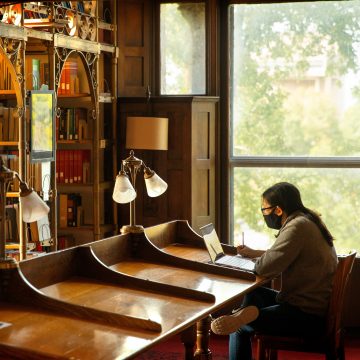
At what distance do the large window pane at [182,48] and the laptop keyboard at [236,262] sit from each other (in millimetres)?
2965

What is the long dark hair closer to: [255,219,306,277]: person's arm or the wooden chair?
[255,219,306,277]: person's arm

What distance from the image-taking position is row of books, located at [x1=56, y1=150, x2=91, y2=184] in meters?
8.10

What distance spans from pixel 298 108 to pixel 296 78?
0.29 meters

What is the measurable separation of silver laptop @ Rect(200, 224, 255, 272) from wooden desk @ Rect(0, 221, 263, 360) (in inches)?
3.9

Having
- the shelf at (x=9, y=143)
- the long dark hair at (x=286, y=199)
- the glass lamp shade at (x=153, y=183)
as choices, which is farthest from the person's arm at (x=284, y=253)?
the shelf at (x=9, y=143)

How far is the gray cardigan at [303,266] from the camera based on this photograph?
16.7ft

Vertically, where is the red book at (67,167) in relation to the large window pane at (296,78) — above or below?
below

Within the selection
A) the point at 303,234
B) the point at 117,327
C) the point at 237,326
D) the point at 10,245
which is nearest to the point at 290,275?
the point at 303,234

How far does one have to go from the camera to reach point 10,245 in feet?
22.6

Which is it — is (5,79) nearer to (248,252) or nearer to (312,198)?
(248,252)

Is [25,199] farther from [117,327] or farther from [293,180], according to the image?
[293,180]

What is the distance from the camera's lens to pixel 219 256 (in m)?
5.69

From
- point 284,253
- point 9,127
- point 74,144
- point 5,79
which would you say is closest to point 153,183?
point 284,253

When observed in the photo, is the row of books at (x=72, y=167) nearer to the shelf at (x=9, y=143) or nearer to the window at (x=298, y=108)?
the shelf at (x=9, y=143)
